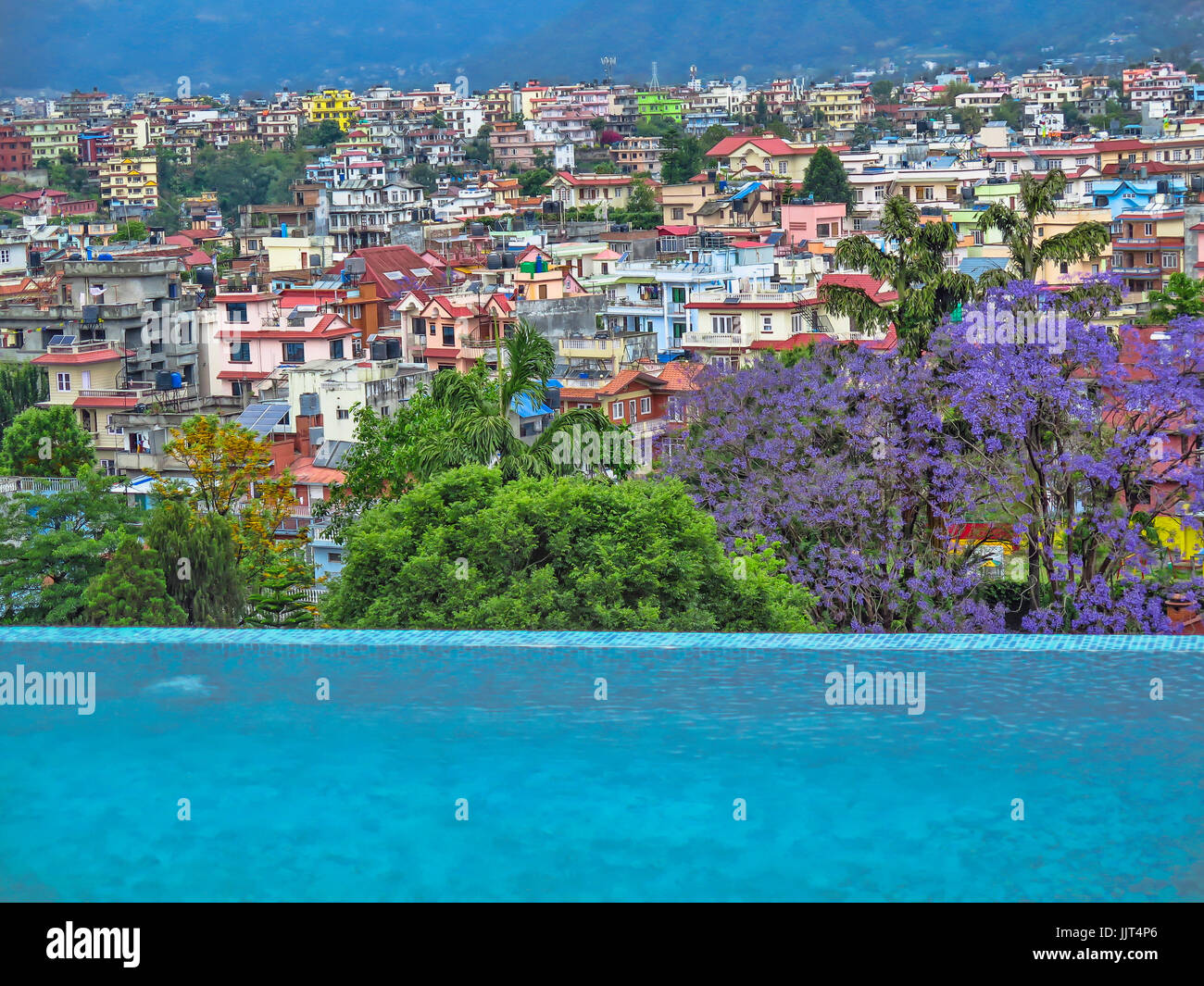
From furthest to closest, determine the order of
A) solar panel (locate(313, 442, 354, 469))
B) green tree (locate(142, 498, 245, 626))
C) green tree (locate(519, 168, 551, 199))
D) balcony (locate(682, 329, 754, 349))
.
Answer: green tree (locate(519, 168, 551, 199)) → balcony (locate(682, 329, 754, 349)) → solar panel (locate(313, 442, 354, 469)) → green tree (locate(142, 498, 245, 626))

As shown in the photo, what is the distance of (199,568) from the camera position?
1168 cm

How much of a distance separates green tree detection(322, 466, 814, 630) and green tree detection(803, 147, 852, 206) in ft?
135

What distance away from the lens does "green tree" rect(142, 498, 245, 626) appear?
1139 centimetres

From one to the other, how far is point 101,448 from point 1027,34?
8536cm

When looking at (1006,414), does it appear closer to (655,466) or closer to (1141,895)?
(655,466)

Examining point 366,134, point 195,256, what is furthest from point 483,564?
point 366,134

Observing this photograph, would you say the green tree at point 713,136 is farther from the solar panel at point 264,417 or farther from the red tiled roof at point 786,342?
the solar panel at point 264,417

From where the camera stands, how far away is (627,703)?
227 inches

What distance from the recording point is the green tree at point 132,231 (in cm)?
5141

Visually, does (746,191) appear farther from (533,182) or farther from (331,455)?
(331,455)

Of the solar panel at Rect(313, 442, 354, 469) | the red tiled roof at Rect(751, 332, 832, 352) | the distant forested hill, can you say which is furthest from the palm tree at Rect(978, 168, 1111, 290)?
the distant forested hill

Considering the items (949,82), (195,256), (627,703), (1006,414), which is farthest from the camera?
(949,82)

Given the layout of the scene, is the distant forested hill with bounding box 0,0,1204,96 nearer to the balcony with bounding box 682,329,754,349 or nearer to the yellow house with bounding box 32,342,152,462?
the yellow house with bounding box 32,342,152,462

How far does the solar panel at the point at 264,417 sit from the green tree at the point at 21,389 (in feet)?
22.3
